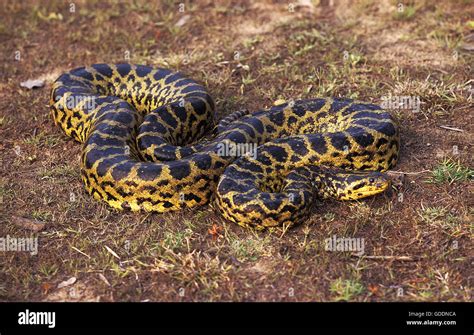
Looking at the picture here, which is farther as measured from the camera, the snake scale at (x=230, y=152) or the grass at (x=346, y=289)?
the snake scale at (x=230, y=152)

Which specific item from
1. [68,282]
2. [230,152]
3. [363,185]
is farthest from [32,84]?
[363,185]

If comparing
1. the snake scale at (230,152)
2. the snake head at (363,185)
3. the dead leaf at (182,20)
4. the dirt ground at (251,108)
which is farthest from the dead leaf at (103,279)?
the dead leaf at (182,20)

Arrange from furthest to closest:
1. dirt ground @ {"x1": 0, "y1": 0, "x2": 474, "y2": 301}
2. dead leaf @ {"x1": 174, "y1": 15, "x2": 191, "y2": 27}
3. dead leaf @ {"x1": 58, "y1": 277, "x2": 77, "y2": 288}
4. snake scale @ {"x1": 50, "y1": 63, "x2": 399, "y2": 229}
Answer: dead leaf @ {"x1": 174, "y1": 15, "x2": 191, "y2": 27} < snake scale @ {"x1": 50, "y1": 63, "x2": 399, "y2": 229} < dead leaf @ {"x1": 58, "y1": 277, "x2": 77, "y2": 288} < dirt ground @ {"x1": 0, "y1": 0, "x2": 474, "y2": 301}

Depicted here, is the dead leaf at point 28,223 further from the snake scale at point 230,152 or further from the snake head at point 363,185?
the snake head at point 363,185

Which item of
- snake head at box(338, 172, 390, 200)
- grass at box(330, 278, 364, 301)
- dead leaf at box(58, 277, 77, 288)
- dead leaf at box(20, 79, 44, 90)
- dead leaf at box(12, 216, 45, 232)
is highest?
dead leaf at box(20, 79, 44, 90)

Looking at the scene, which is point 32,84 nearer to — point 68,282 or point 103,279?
point 68,282

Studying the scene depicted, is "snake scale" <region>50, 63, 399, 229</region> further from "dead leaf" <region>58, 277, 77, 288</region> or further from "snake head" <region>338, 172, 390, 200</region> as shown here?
"dead leaf" <region>58, 277, 77, 288</region>

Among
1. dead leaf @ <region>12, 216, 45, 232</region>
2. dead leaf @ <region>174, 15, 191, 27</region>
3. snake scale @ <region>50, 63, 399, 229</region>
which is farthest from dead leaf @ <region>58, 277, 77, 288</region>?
dead leaf @ <region>174, 15, 191, 27</region>
